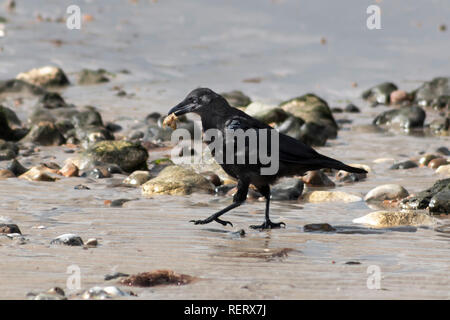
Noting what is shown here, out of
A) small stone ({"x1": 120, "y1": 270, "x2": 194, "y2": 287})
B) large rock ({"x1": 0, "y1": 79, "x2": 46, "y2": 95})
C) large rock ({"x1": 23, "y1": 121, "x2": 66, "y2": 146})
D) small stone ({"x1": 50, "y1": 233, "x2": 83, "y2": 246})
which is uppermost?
large rock ({"x1": 0, "y1": 79, "x2": 46, "y2": 95})

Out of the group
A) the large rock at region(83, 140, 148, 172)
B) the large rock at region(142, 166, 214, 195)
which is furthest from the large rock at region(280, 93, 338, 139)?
the large rock at region(142, 166, 214, 195)

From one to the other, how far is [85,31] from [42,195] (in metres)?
11.4

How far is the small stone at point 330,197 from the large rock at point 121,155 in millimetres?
2236

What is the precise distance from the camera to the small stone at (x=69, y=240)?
525 centimetres

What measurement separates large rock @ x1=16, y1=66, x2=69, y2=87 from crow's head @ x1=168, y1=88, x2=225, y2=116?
8590 mm

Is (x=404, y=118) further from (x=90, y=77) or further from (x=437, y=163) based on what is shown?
(x=90, y=77)

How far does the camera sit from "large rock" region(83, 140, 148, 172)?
869cm

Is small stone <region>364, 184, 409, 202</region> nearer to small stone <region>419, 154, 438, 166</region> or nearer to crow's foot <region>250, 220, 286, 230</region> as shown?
crow's foot <region>250, 220, 286, 230</region>

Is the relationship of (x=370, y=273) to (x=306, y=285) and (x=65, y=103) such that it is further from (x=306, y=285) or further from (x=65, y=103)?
(x=65, y=103)

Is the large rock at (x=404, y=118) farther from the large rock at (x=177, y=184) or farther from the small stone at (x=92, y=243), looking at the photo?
the small stone at (x=92, y=243)

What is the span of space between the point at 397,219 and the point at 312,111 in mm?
5857

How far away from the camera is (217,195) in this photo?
25.0 feet

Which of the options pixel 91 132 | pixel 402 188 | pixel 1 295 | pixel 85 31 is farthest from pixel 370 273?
pixel 85 31

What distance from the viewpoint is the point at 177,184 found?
7488 mm
